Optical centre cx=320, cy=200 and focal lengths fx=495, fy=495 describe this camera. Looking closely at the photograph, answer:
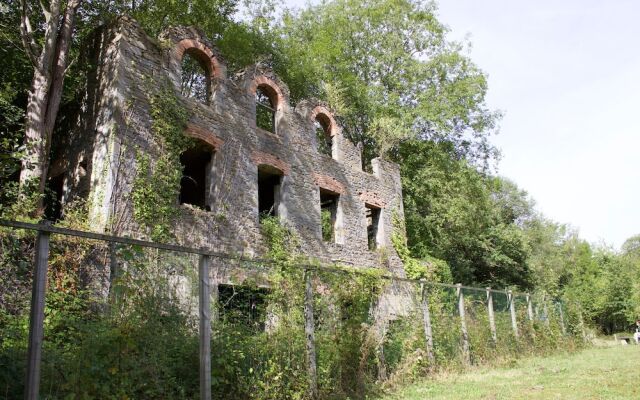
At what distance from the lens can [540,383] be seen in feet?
24.8

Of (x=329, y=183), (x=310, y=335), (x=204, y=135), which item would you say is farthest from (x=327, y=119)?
(x=310, y=335)

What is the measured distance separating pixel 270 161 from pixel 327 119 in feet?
11.4

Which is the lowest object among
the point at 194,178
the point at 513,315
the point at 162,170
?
the point at 513,315

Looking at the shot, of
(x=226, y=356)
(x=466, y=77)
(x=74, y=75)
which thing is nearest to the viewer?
(x=226, y=356)

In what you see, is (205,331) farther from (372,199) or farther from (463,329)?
(372,199)

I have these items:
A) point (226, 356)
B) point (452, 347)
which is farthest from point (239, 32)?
point (226, 356)

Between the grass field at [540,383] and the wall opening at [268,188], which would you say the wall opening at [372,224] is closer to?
the wall opening at [268,188]

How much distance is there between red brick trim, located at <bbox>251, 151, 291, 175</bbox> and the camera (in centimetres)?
1141

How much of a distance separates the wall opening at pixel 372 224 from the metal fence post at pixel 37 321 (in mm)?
11552

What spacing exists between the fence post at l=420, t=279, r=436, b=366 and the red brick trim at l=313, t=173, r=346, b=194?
4967 millimetres

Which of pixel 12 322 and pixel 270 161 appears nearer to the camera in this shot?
pixel 12 322

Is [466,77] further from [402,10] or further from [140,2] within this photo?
[140,2]

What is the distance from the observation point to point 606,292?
1198 inches

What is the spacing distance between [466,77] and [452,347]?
16838mm
